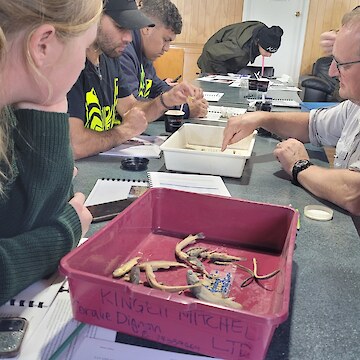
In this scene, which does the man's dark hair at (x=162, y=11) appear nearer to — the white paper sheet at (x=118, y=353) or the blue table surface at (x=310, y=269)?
the blue table surface at (x=310, y=269)

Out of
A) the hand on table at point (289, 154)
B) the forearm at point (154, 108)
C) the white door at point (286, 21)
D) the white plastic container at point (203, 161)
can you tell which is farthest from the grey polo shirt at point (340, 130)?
the white door at point (286, 21)

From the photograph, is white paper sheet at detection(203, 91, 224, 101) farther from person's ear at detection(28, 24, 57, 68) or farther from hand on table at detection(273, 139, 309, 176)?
person's ear at detection(28, 24, 57, 68)

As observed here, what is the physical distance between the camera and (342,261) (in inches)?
36.4

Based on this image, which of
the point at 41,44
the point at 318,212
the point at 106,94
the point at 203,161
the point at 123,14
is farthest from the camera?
the point at 106,94

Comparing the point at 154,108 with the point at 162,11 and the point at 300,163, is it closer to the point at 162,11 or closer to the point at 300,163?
the point at 162,11

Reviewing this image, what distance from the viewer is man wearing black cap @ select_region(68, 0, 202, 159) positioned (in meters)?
1.57

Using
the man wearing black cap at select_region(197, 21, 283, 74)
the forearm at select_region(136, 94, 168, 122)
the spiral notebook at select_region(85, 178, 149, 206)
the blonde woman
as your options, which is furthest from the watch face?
the man wearing black cap at select_region(197, 21, 283, 74)

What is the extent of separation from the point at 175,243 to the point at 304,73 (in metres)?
5.51

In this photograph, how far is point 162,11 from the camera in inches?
103

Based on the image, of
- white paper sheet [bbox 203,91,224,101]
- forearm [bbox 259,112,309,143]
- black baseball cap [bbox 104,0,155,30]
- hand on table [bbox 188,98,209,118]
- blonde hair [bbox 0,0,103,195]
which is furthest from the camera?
white paper sheet [bbox 203,91,224,101]

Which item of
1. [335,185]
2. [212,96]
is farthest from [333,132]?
[212,96]

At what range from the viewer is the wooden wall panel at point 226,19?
565 cm

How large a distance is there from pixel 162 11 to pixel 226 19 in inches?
139

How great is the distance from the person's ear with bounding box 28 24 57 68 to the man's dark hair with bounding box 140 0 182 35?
201 cm
